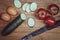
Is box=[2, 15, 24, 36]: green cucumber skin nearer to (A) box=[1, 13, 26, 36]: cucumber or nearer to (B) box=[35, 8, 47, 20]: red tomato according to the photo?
(A) box=[1, 13, 26, 36]: cucumber

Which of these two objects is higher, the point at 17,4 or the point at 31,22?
the point at 17,4

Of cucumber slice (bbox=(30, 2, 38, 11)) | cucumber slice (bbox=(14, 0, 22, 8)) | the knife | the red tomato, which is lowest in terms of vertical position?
the knife

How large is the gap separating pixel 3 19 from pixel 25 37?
0.18 m

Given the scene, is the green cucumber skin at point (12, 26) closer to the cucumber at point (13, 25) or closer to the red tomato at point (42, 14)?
the cucumber at point (13, 25)

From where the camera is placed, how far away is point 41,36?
1.31 metres

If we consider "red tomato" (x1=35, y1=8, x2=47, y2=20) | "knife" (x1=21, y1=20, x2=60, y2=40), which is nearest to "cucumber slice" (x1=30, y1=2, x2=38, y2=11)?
"red tomato" (x1=35, y1=8, x2=47, y2=20)

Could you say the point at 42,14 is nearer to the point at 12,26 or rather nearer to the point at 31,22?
the point at 31,22

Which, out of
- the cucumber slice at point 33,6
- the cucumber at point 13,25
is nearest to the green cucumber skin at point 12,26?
the cucumber at point 13,25

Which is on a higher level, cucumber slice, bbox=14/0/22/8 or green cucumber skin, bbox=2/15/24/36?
cucumber slice, bbox=14/0/22/8

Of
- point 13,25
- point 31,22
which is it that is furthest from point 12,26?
point 31,22

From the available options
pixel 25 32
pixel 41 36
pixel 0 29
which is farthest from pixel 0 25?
pixel 41 36

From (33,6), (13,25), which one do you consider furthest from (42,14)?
(13,25)

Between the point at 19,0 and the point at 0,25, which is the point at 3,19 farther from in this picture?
the point at 19,0

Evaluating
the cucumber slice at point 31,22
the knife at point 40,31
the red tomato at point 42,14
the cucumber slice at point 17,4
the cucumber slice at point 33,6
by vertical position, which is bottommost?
the knife at point 40,31
